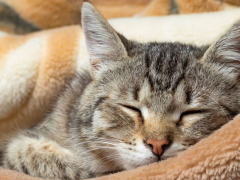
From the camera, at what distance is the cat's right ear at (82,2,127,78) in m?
1.21

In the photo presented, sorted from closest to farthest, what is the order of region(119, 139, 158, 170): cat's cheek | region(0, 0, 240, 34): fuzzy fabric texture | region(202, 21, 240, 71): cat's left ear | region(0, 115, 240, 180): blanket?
region(0, 115, 240, 180): blanket < region(119, 139, 158, 170): cat's cheek < region(202, 21, 240, 71): cat's left ear < region(0, 0, 240, 34): fuzzy fabric texture

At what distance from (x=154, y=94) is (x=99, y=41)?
35 cm

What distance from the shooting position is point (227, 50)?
45.4 inches

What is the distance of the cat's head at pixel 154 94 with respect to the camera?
3.31ft

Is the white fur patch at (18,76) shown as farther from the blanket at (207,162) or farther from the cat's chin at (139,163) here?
the blanket at (207,162)

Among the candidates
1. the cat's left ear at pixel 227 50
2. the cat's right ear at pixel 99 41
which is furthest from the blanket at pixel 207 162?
the cat's right ear at pixel 99 41

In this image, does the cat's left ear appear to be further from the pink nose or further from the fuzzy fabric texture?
the fuzzy fabric texture

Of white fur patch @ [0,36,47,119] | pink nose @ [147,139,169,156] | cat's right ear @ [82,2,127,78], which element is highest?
cat's right ear @ [82,2,127,78]

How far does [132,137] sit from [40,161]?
1.65 ft

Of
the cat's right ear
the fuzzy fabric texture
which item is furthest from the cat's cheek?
the fuzzy fabric texture

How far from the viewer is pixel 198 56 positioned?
120 cm

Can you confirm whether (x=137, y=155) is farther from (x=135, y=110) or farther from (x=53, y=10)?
(x=53, y=10)

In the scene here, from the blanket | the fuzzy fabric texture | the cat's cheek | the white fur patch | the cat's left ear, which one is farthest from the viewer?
the fuzzy fabric texture

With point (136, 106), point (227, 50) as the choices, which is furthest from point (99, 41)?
point (227, 50)
